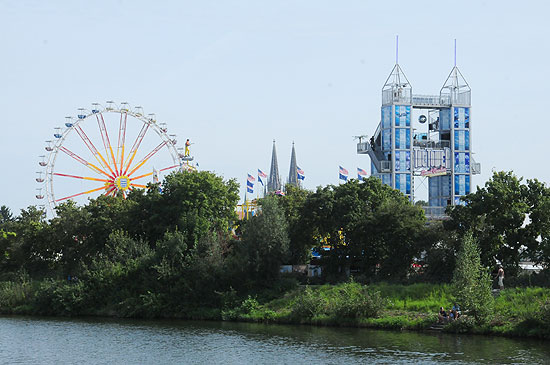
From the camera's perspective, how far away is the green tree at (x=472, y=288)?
44.1 metres

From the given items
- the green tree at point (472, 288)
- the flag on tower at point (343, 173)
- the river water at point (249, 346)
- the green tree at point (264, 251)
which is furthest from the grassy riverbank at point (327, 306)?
the flag on tower at point (343, 173)

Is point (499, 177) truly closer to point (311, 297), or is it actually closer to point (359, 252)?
point (359, 252)

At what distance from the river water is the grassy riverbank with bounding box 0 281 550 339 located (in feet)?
4.49

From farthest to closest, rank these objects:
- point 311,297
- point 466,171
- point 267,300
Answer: point 466,171
point 267,300
point 311,297

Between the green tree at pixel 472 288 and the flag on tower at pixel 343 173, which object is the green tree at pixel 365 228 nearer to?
the green tree at pixel 472 288

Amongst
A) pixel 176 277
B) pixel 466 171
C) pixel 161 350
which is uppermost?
pixel 466 171

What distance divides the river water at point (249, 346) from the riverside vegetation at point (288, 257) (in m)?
2.80

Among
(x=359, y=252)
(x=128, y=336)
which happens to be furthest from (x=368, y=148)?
(x=128, y=336)

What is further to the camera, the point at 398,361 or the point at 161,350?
the point at 161,350

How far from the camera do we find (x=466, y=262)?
148ft

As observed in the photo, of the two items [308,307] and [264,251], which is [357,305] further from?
[264,251]

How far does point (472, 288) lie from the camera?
145 feet

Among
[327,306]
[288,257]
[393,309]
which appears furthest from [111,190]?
[393,309]

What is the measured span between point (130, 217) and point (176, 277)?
409 inches
